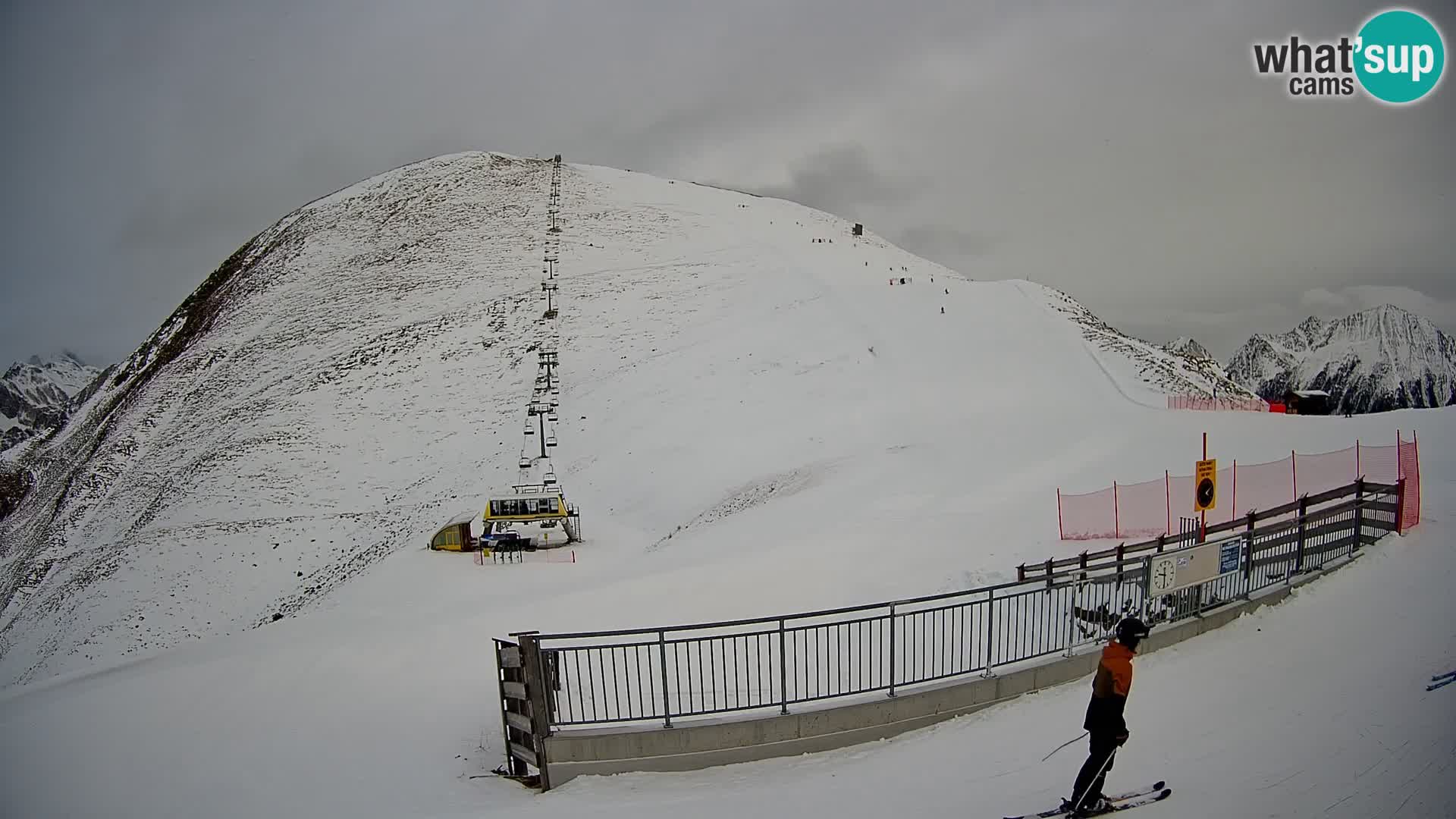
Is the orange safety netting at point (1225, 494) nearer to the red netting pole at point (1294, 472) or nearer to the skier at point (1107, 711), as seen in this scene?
the red netting pole at point (1294, 472)

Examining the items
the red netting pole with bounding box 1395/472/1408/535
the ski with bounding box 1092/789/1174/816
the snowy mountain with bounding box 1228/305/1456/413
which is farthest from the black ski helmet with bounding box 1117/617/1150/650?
the snowy mountain with bounding box 1228/305/1456/413

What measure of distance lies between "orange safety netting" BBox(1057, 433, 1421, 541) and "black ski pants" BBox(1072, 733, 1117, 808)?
1155 cm

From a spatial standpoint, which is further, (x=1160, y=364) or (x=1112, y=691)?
(x=1160, y=364)

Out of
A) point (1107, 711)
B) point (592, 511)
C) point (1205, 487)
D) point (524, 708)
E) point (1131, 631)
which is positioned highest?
point (1205, 487)

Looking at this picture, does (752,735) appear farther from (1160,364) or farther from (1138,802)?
(1160,364)

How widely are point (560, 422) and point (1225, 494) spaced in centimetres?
2917

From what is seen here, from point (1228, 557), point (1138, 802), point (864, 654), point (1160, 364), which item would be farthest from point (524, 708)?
point (1160, 364)

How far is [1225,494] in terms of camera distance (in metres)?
18.2

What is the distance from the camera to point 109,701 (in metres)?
13.8

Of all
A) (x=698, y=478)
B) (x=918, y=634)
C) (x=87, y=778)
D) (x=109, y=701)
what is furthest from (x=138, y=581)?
(x=918, y=634)

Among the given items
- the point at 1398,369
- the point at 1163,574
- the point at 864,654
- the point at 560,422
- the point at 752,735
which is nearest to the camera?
the point at 752,735

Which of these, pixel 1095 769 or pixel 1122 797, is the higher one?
pixel 1095 769

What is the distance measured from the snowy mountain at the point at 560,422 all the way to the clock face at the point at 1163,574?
5333 millimetres

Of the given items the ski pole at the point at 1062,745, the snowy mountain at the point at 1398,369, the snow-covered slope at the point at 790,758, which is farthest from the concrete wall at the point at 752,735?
the snowy mountain at the point at 1398,369
